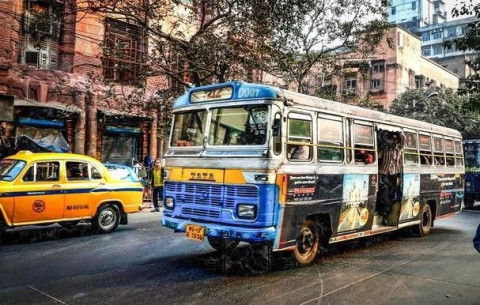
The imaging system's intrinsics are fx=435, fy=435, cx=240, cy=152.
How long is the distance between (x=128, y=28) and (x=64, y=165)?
11.0 m

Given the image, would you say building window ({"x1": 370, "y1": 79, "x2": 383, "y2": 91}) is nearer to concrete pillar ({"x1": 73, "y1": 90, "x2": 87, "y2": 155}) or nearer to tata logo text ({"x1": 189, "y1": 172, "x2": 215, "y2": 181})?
concrete pillar ({"x1": 73, "y1": 90, "x2": 87, "y2": 155})

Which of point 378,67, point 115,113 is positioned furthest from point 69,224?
point 378,67

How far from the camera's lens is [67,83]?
1655cm

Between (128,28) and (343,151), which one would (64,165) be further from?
(128,28)

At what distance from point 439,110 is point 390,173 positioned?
27172 mm

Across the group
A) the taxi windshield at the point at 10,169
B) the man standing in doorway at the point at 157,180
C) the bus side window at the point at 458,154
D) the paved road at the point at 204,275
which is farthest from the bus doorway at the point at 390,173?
the man standing in doorway at the point at 157,180

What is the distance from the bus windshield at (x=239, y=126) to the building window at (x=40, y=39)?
10.8 m

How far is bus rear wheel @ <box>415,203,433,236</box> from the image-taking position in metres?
10.7

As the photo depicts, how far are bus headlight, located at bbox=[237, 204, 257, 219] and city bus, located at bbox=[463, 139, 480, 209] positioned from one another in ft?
Result: 50.8

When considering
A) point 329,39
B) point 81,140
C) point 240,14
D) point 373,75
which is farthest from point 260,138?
point 373,75

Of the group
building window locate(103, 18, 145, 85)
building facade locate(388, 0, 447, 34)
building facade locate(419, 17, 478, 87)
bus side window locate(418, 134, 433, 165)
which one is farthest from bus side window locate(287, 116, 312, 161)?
building facade locate(388, 0, 447, 34)

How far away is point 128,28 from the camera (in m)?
18.9

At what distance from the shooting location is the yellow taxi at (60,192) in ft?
28.5

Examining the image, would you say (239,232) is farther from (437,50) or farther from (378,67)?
(437,50)
